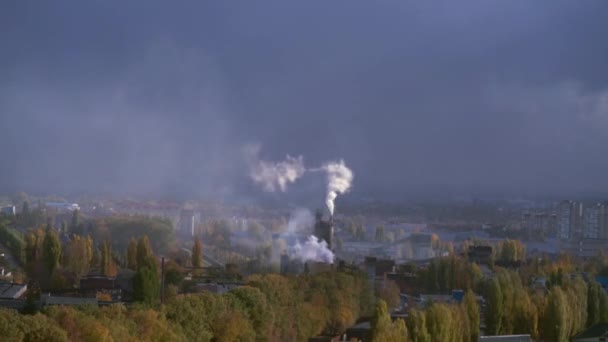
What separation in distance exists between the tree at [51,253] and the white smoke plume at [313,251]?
7.21 m

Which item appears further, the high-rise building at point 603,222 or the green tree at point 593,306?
the high-rise building at point 603,222

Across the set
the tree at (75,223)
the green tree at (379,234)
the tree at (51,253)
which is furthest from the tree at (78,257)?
the green tree at (379,234)

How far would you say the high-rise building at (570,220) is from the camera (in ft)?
167

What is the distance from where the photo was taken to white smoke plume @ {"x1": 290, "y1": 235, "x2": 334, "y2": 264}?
29.0m

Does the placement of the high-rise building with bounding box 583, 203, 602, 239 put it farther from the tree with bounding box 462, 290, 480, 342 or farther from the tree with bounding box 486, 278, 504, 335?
the tree with bounding box 462, 290, 480, 342

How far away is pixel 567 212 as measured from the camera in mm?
52219

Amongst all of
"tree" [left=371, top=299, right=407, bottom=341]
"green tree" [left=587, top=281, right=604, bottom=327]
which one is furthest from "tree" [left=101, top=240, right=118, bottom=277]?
"green tree" [left=587, top=281, right=604, bottom=327]

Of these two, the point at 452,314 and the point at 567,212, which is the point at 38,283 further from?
the point at 567,212

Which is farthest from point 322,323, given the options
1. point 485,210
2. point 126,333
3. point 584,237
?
point 485,210

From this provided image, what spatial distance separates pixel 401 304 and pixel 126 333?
13.0 m

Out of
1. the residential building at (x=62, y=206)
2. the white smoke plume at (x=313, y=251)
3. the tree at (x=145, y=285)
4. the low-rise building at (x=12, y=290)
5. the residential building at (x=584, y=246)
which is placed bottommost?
the low-rise building at (x=12, y=290)

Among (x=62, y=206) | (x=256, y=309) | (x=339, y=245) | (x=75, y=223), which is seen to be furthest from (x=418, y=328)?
(x=62, y=206)

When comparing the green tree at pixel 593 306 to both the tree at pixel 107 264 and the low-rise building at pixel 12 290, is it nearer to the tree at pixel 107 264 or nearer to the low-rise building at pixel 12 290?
the low-rise building at pixel 12 290

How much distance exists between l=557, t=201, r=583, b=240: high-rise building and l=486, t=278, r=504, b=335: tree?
32269mm
